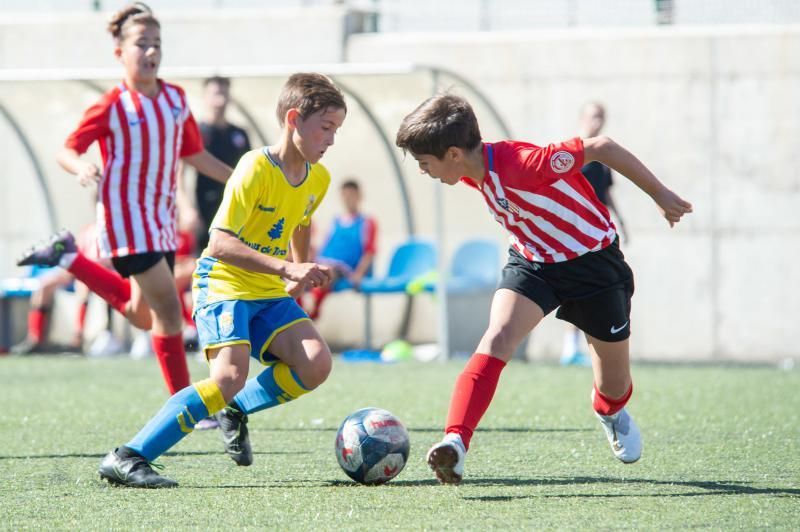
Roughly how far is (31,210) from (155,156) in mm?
7407

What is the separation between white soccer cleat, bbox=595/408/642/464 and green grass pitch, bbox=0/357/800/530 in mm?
74

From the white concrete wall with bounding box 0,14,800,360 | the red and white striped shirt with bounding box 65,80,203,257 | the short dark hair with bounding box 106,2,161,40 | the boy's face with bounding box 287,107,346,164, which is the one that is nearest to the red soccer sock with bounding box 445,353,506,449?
the boy's face with bounding box 287,107,346,164

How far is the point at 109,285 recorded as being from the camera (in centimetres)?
662

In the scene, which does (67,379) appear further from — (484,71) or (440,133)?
(440,133)

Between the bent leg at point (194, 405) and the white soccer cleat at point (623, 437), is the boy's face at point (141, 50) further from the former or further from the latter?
the white soccer cleat at point (623, 437)

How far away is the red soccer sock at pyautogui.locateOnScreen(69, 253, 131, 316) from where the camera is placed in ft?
21.7

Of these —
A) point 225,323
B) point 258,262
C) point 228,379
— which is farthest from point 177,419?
point 258,262

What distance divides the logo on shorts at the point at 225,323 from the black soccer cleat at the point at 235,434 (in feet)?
1.66

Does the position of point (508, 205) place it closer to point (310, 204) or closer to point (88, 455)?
point (310, 204)

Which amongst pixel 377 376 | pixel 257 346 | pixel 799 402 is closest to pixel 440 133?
pixel 257 346

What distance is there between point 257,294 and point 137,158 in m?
1.72

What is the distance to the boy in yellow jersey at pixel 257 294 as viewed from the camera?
4664 millimetres

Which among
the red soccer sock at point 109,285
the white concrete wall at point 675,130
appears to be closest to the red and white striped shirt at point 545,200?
the red soccer sock at point 109,285

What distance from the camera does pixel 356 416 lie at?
4.88 m
